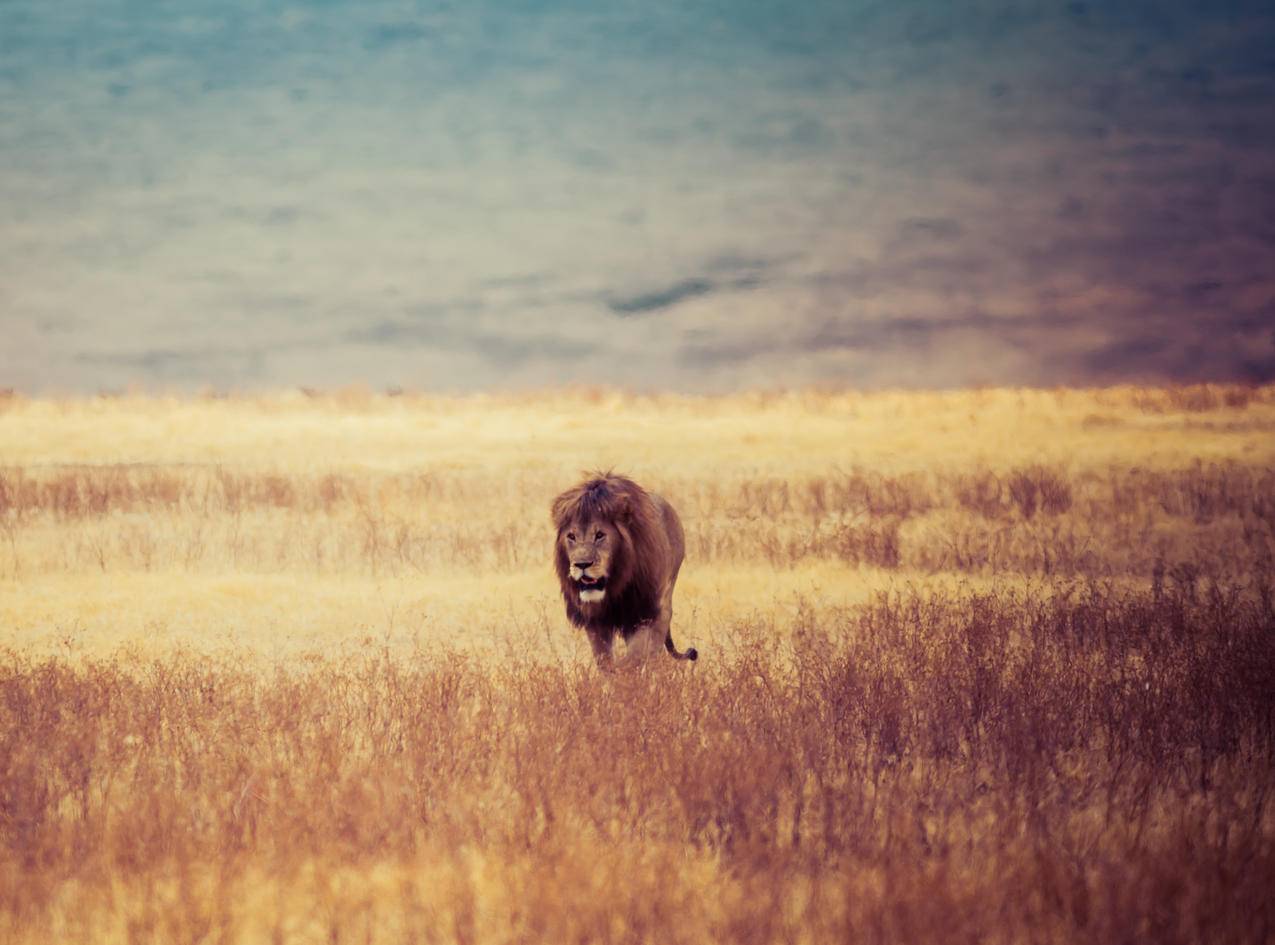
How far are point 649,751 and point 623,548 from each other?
185cm

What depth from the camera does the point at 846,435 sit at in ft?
108

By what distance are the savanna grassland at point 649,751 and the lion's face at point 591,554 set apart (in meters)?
0.53

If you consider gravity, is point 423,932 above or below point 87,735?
below

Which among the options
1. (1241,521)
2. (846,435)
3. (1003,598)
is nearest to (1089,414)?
(846,435)

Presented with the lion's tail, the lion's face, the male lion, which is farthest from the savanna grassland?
the lion's face

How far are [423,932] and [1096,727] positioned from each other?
363 centimetres

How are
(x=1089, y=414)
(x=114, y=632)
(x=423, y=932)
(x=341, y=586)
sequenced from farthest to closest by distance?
(x=1089, y=414) → (x=341, y=586) → (x=114, y=632) → (x=423, y=932)

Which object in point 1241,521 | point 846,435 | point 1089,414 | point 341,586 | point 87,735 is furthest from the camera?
point 1089,414

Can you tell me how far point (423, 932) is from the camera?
394 cm

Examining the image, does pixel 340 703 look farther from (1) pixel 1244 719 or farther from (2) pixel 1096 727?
(1) pixel 1244 719

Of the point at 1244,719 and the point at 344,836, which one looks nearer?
the point at 344,836

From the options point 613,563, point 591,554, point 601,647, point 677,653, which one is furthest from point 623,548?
point 677,653

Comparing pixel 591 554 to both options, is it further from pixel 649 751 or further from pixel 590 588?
pixel 649 751

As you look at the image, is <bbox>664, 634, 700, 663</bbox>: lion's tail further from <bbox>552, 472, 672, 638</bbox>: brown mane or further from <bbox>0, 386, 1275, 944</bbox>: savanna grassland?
<bbox>552, 472, 672, 638</bbox>: brown mane
